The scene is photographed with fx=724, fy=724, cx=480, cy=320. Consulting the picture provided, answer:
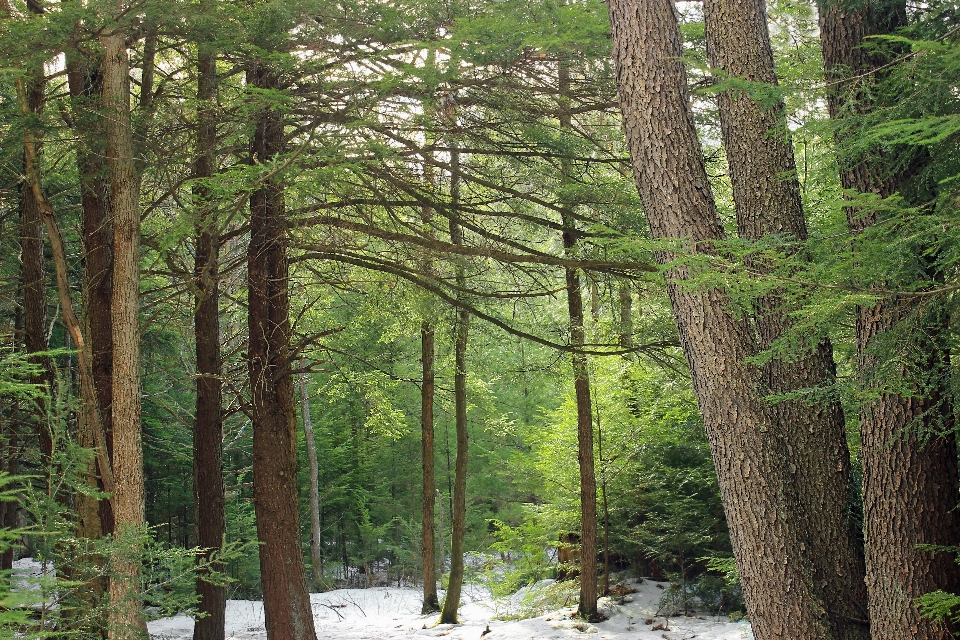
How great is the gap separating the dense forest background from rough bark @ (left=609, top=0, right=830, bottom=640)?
18mm

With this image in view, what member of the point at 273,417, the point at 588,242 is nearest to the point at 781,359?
A: the point at 588,242

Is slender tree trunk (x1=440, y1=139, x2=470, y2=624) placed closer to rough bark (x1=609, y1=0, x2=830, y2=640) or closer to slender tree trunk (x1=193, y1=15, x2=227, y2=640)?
slender tree trunk (x1=193, y1=15, x2=227, y2=640)

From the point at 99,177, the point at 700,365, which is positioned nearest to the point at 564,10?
the point at 700,365

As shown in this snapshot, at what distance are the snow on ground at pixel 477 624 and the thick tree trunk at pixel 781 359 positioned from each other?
429 centimetres

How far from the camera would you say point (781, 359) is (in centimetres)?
424

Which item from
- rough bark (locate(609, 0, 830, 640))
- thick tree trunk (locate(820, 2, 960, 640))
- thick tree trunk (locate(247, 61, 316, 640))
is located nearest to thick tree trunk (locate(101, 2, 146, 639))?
thick tree trunk (locate(247, 61, 316, 640))

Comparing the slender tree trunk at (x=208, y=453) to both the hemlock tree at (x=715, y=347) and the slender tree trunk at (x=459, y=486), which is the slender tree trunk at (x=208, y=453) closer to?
the slender tree trunk at (x=459, y=486)

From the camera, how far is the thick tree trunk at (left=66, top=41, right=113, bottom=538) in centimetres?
625

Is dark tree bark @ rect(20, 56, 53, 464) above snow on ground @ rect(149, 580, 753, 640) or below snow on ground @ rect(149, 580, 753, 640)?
above

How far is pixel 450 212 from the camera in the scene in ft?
23.1

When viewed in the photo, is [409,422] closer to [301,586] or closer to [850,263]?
[301,586]

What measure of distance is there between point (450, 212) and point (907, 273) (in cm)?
433

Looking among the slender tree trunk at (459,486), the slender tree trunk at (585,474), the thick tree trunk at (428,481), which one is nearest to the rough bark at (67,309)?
the slender tree trunk at (585,474)

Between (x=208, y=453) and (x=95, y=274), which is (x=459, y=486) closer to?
(x=208, y=453)
